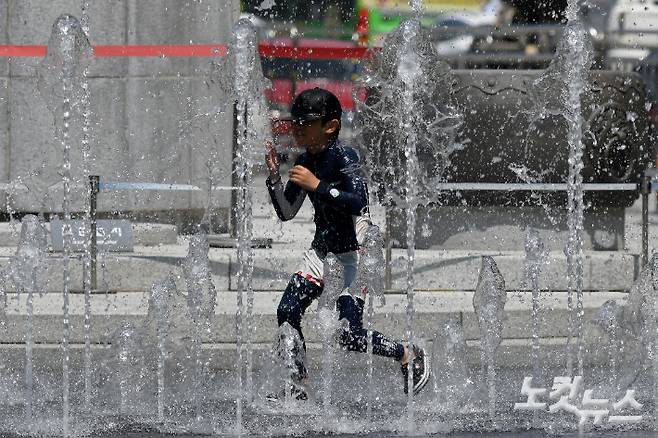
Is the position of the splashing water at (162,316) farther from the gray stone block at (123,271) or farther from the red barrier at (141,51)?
the red barrier at (141,51)

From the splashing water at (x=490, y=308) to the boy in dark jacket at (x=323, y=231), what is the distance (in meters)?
0.64

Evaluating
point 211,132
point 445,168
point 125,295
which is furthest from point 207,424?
point 211,132

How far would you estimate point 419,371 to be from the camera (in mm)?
8016

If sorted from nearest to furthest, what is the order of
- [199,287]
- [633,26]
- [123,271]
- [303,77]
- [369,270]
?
[369,270] → [199,287] → [123,271] → [303,77] → [633,26]

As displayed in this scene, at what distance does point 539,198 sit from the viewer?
465 inches

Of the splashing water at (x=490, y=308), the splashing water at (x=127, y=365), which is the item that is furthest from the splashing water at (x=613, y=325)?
the splashing water at (x=127, y=365)

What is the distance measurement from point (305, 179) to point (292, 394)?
975mm

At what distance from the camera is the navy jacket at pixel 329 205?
7867 millimetres

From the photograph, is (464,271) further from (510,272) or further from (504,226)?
(504,226)

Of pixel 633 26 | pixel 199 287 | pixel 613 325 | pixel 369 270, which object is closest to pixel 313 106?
pixel 369 270

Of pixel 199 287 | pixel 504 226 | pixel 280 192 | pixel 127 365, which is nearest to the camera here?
pixel 280 192

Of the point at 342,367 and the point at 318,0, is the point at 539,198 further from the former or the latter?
the point at 318,0

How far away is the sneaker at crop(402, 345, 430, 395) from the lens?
26.2ft

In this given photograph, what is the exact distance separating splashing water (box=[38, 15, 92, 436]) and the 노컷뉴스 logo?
2020 millimetres
